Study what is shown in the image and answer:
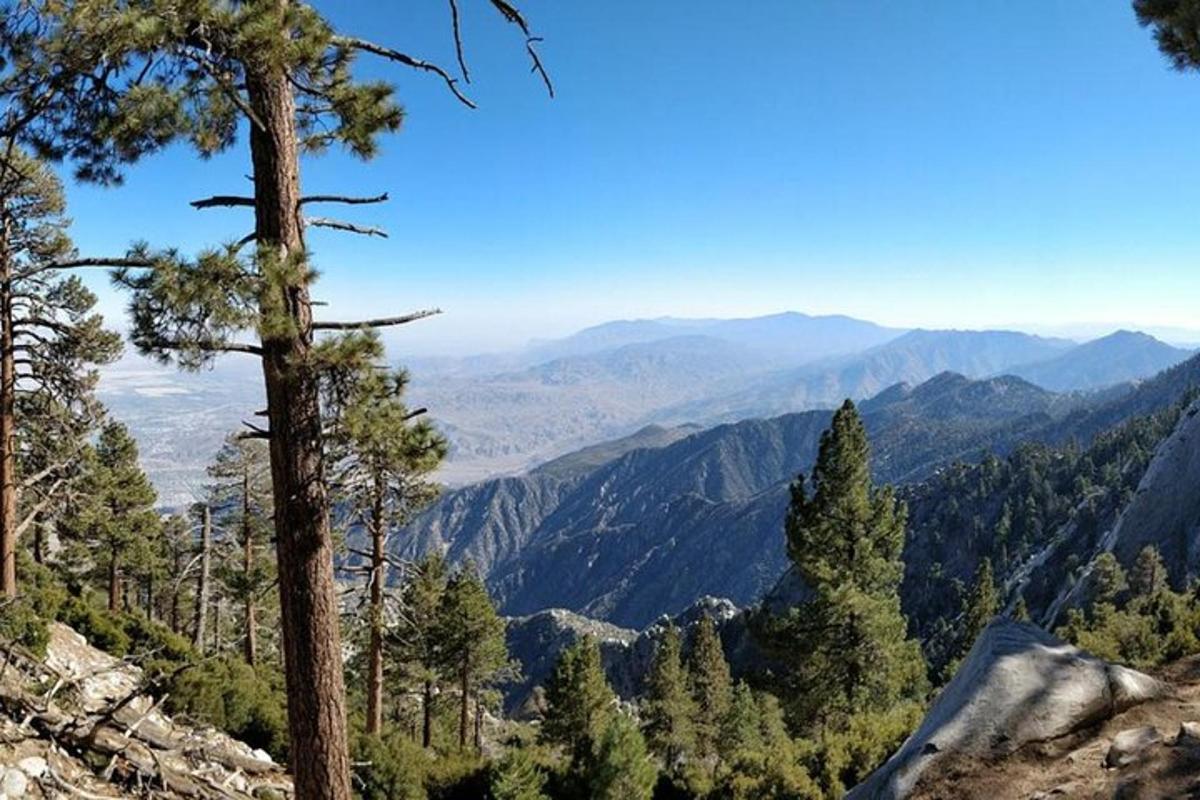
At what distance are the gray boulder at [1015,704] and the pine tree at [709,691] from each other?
38696mm

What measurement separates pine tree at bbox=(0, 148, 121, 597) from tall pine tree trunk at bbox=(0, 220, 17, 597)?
1 centimetres

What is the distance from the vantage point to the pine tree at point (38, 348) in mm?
13031

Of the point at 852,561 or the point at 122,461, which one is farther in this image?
the point at 122,461

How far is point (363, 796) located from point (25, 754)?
673cm

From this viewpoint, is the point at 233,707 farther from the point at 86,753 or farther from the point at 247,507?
the point at 247,507

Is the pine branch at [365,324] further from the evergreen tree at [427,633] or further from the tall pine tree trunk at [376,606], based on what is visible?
the evergreen tree at [427,633]

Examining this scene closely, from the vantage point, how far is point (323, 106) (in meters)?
5.80

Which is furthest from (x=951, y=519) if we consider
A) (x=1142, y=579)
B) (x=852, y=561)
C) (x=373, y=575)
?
(x=373, y=575)

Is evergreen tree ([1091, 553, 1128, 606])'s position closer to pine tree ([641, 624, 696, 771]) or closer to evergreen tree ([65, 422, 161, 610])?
pine tree ([641, 624, 696, 771])

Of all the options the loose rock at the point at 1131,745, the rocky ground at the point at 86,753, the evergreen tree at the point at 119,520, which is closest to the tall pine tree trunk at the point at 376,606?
the rocky ground at the point at 86,753

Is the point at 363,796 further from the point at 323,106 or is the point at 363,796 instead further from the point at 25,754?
the point at 323,106

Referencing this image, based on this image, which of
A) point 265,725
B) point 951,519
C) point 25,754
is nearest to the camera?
point 25,754

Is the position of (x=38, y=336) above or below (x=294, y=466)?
above

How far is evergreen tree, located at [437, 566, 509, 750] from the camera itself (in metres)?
28.1
